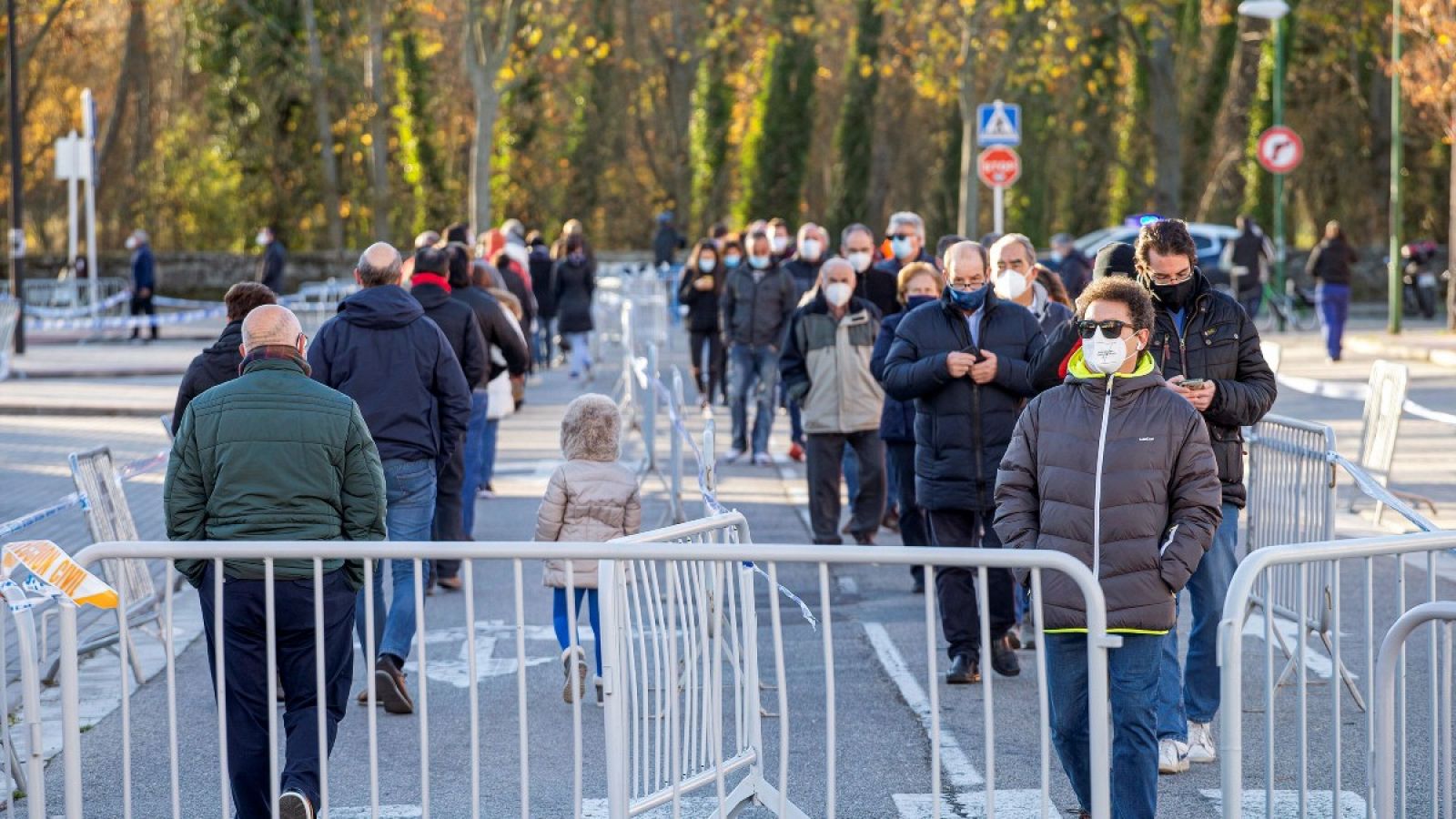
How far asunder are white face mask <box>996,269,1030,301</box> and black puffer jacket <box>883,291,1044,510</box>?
188 mm

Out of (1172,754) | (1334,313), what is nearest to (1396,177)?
(1334,313)

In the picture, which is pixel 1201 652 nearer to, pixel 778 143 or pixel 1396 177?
pixel 1396 177

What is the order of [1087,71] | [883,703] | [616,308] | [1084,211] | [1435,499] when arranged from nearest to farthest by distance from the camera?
[883,703]
[1435,499]
[616,308]
[1087,71]
[1084,211]

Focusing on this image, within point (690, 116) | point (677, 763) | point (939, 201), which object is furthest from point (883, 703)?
point (690, 116)

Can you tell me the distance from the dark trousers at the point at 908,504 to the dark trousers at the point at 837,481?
1.43 metres

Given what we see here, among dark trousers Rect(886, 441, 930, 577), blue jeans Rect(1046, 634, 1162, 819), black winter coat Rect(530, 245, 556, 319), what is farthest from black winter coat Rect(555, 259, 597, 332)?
blue jeans Rect(1046, 634, 1162, 819)

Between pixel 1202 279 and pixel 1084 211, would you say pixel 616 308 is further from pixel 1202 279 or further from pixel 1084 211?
pixel 1084 211

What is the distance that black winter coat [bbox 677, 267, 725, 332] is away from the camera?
64.8ft

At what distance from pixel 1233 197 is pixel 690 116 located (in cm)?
1446

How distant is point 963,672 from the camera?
8.55 metres

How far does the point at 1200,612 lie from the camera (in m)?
7.26

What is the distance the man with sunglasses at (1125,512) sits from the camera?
5.80 meters

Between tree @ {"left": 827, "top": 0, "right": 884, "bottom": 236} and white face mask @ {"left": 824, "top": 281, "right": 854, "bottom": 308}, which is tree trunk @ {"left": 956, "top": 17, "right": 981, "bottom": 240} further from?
white face mask @ {"left": 824, "top": 281, "right": 854, "bottom": 308}

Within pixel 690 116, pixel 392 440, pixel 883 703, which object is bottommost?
pixel 883 703
